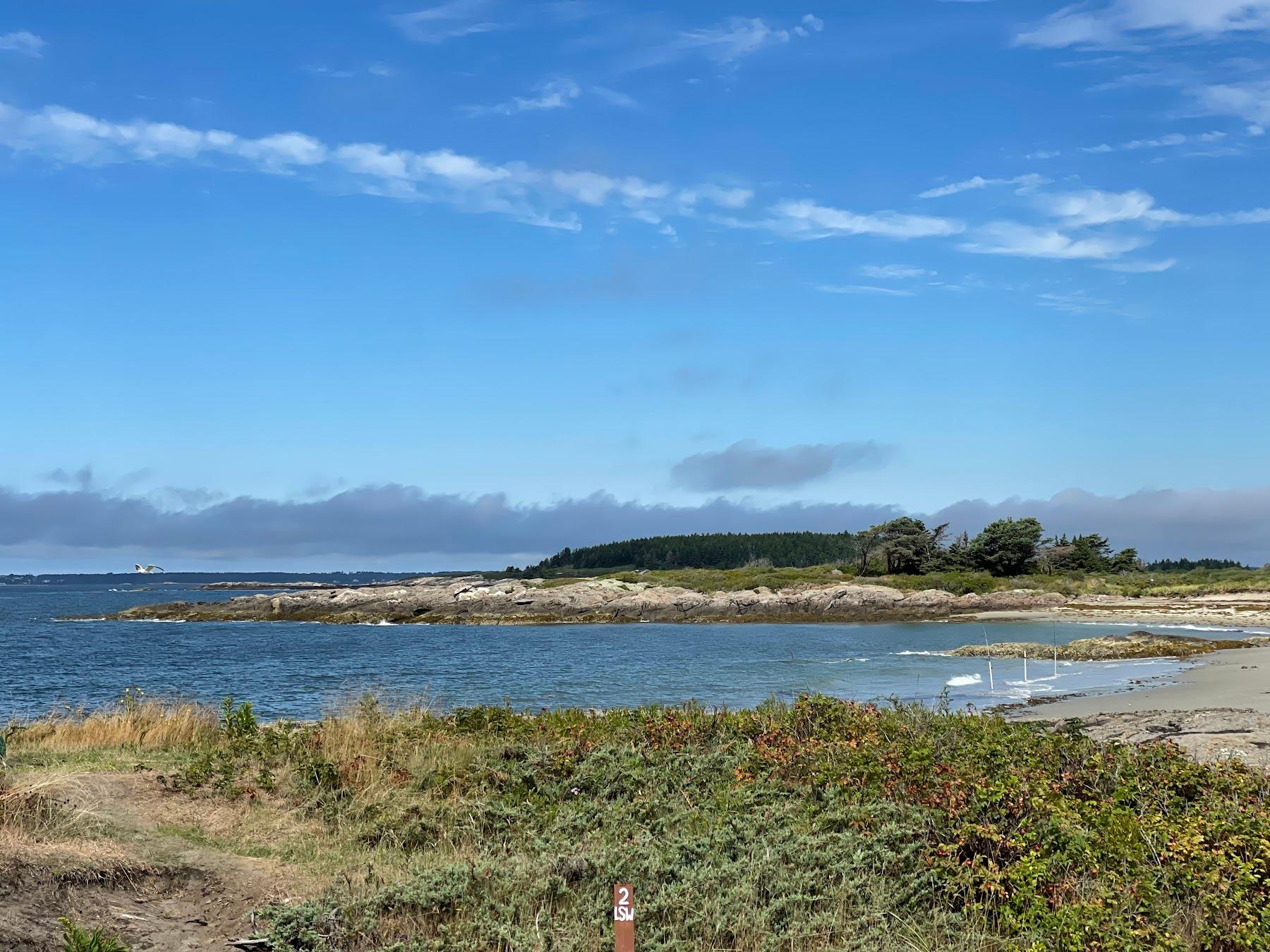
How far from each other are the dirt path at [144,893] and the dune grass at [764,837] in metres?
0.51

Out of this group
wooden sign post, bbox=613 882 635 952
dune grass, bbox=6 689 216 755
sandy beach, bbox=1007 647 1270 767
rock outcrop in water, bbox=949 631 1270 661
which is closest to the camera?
wooden sign post, bbox=613 882 635 952

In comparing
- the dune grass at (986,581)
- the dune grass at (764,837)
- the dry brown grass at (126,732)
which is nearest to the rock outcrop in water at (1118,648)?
the dune grass at (764,837)

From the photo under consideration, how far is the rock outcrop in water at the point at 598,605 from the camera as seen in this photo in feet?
271

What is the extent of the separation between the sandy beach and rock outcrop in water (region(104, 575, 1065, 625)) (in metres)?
44.7

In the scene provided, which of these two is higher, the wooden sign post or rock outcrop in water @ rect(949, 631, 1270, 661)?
the wooden sign post

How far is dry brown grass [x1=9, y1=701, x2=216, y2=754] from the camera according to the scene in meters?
14.3

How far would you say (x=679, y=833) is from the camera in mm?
8859

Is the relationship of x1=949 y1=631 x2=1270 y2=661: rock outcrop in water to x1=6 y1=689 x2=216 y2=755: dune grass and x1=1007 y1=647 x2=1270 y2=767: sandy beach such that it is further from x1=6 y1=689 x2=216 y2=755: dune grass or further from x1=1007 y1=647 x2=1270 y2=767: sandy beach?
x1=6 y1=689 x2=216 y2=755: dune grass

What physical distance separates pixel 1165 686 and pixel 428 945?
28.2 m

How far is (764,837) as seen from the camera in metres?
8.41

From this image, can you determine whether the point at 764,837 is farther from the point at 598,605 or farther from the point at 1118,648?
the point at 598,605

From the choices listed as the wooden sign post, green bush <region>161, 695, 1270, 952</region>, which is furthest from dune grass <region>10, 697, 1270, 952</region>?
the wooden sign post

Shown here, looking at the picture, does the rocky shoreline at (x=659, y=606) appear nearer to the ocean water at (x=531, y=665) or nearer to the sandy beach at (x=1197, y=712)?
the ocean water at (x=531, y=665)

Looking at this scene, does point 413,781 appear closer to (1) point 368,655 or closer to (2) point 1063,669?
(2) point 1063,669
